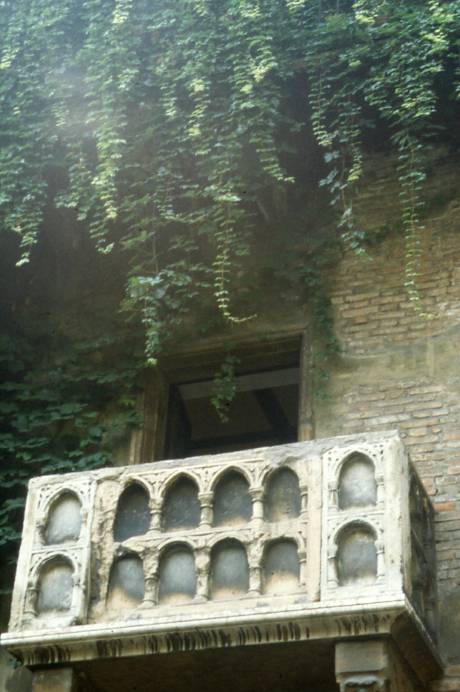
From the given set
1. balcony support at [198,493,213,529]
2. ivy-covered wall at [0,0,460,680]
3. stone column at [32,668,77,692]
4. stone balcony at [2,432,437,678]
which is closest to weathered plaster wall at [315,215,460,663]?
ivy-covered wall at [0,0,460,680]

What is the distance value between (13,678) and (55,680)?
1450mm

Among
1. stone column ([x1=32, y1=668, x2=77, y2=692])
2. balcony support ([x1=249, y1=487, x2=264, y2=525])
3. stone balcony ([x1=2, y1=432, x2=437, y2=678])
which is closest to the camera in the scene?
stone balcony ([x1=2, y1=432, x2=437, y2=678])

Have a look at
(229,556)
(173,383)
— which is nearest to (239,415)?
(173,383)

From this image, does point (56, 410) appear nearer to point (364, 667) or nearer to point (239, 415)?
point (239, 415)

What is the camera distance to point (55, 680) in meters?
6.91

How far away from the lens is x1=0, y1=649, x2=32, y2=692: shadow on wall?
8188 mm

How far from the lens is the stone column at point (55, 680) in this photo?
6.89 metres

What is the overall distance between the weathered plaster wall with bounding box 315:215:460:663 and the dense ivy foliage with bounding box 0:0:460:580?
7.0 inches

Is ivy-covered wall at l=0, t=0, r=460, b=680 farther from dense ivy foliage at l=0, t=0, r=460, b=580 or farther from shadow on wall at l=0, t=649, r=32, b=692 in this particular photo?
shadow on wall at l=0, t=649, r=32, b=692

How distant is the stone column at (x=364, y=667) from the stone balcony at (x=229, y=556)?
0.27 feet

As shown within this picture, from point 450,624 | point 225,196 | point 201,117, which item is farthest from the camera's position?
point 201,117

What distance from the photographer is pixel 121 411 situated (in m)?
9.17

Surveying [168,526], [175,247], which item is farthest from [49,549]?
[175,247]

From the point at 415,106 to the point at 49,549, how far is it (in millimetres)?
4023
